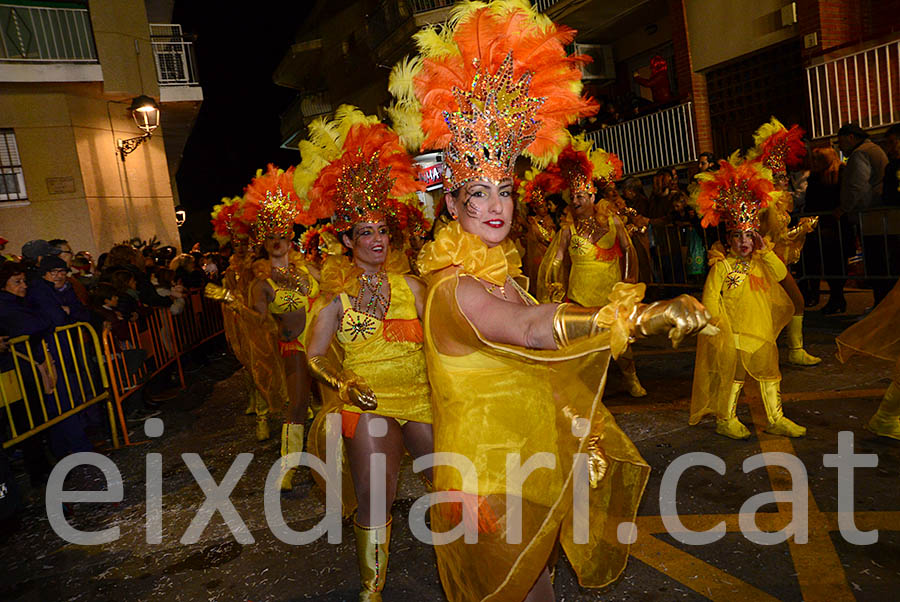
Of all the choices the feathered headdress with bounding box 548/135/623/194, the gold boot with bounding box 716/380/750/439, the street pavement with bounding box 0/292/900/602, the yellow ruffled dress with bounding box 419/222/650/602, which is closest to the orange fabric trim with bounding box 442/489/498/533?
the yellow ruffled dress with bounding box 419/222/650/602

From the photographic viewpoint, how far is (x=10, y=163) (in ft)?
47.2

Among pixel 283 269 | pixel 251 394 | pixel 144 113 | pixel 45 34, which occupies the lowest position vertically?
pixel 251 394

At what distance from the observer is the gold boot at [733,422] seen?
16.9ft

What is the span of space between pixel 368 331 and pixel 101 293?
569cm

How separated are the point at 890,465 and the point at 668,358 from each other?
3.86 metres

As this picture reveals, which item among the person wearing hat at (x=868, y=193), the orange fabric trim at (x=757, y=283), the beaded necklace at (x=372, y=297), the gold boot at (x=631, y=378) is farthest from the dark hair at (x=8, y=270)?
the person wearing hat at (x=868, y=193)

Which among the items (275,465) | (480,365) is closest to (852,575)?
(480,365)

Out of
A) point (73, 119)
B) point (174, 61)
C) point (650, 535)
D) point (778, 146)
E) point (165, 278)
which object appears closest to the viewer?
point (650, 535)

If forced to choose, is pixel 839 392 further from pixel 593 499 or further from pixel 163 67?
pixel 163 67

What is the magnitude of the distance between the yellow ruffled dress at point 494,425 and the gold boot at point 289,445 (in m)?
3.31

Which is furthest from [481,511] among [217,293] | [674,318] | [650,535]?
[217,293]

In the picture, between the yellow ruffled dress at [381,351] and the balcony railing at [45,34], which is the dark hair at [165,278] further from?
the yellow ruffled dress at [381,351]

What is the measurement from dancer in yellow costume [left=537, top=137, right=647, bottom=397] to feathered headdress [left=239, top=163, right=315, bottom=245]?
8.57ft

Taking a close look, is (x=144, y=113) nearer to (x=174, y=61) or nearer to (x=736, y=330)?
(x=174, y=61)
